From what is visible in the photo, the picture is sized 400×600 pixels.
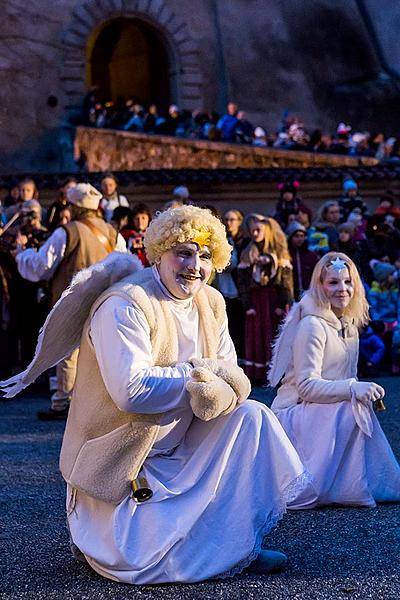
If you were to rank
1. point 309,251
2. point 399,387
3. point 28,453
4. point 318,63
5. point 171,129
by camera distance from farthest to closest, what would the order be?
point 318,63
point 171,129
point 309,251
point 399,387
point 28,453

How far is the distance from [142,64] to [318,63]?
4898 millimetres

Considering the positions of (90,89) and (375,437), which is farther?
(90,89)

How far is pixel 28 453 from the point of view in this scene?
8094 mm

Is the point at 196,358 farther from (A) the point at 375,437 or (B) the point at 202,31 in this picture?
(B) the point at 202,31

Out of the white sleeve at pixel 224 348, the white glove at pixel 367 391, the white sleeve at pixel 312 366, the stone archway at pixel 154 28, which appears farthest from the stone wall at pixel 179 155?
the white sleeve at pixel 224 348

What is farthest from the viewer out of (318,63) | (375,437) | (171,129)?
(318,63)

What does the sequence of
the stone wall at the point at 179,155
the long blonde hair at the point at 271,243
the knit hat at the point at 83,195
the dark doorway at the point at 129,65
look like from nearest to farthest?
the knit hat at the point at 83,195, the long blonde hair at the point at 271,243, the stone wall at the point at 179,155, the dark doorway at the point at 129,65

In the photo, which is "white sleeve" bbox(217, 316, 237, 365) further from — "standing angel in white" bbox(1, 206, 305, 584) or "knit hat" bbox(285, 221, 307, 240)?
"knit hat" bbox(285, 221, 307, 240)

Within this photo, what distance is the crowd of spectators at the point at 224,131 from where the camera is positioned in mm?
24812

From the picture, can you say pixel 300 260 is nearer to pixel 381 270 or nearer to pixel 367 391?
pixel 381 270

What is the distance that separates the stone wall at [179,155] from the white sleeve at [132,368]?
18.9 meters

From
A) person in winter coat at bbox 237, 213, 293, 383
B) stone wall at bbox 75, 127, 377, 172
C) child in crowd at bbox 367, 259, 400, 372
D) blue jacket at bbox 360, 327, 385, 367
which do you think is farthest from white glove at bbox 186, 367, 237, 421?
stone wall at bbox 75, 127, 377, 172

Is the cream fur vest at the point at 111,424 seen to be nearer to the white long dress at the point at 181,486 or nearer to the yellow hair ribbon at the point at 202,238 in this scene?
the white long dress at the point at 181,486

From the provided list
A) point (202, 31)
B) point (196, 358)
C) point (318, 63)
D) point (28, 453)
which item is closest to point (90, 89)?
point (202, 31)
